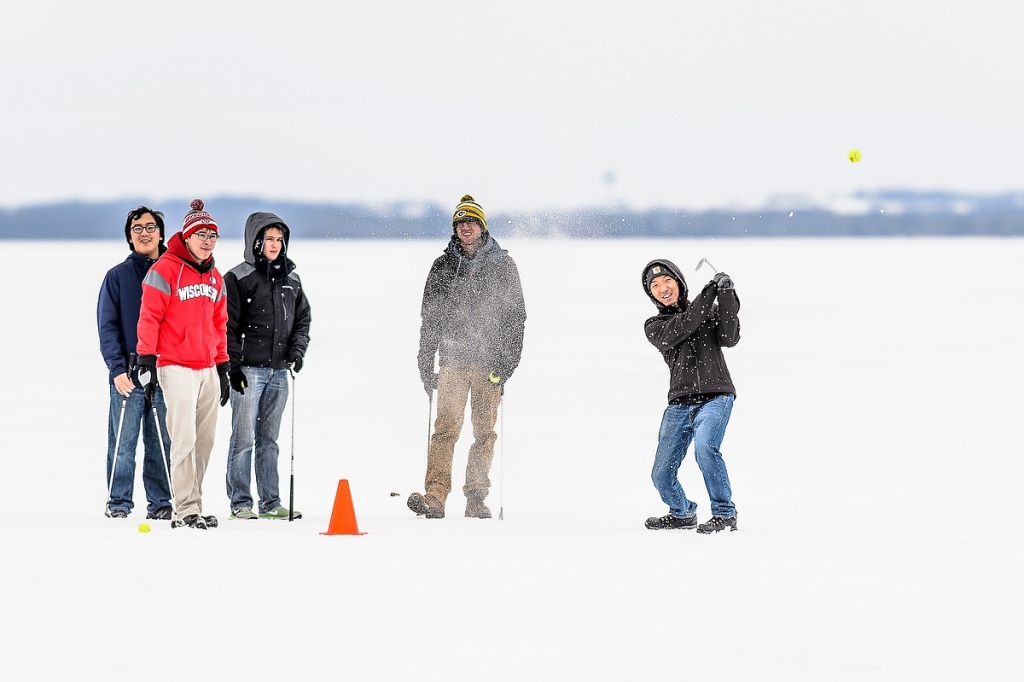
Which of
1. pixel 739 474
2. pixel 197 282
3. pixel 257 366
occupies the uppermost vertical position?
pixel 197 282

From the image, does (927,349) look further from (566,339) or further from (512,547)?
(512,547)

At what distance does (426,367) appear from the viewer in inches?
323

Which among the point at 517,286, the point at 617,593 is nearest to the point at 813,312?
the point at 517,286

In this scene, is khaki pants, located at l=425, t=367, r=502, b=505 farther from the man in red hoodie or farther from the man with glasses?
the man with glasses

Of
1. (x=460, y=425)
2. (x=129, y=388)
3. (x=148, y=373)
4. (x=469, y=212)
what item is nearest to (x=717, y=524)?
(x=460, y=425)

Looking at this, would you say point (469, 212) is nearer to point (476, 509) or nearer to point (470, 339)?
point (470, 339)

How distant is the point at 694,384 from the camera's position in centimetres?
733

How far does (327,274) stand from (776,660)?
41475mm

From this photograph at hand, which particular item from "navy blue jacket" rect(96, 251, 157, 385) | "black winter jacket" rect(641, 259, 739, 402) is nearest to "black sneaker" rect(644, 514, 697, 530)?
"black winter jacket" rect(641, 259, 739, 402)

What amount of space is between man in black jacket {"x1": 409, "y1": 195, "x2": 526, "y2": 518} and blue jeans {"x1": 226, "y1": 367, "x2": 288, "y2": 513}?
0.88 m

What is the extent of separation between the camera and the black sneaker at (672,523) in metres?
7.40

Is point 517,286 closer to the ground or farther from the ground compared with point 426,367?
farther from the ground

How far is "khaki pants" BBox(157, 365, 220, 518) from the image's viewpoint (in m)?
7.47

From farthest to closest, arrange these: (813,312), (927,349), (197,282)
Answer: (813,312)
(927,349)
(197,282)
